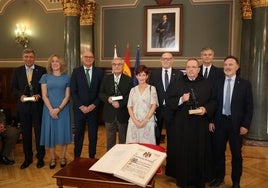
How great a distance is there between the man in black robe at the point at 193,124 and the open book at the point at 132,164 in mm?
1046

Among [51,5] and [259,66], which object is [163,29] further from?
[51,5]

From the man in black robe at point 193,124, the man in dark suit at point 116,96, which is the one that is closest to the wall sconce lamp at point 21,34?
the man in dark suit at point 116,96

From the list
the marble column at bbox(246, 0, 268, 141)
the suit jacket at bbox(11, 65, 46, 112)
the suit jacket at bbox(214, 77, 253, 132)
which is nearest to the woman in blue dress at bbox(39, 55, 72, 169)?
the suit jacket at bbox(11, 65, 46, 112)

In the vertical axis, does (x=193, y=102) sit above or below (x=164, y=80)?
below

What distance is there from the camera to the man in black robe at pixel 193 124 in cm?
310

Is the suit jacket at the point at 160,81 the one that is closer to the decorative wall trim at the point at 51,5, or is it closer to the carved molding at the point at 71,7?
the carved molding at the point at 71,7

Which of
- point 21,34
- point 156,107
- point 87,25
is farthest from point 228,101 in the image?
point 21,34

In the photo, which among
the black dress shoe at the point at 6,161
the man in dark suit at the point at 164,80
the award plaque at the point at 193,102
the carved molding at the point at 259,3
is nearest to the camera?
the award plaque at the point at 193,102

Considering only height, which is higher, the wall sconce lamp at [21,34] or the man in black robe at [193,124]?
the wall sconce lamp at [21,34]

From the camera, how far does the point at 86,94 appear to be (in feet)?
12.6

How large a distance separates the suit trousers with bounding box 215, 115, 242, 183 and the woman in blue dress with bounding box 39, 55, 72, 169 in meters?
2.01

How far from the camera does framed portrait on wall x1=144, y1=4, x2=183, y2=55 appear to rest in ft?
22.8

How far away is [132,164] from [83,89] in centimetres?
205

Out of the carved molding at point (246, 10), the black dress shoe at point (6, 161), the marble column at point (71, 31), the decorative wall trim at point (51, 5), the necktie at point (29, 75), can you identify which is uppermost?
the decorative wall trim at point (51, 5)
